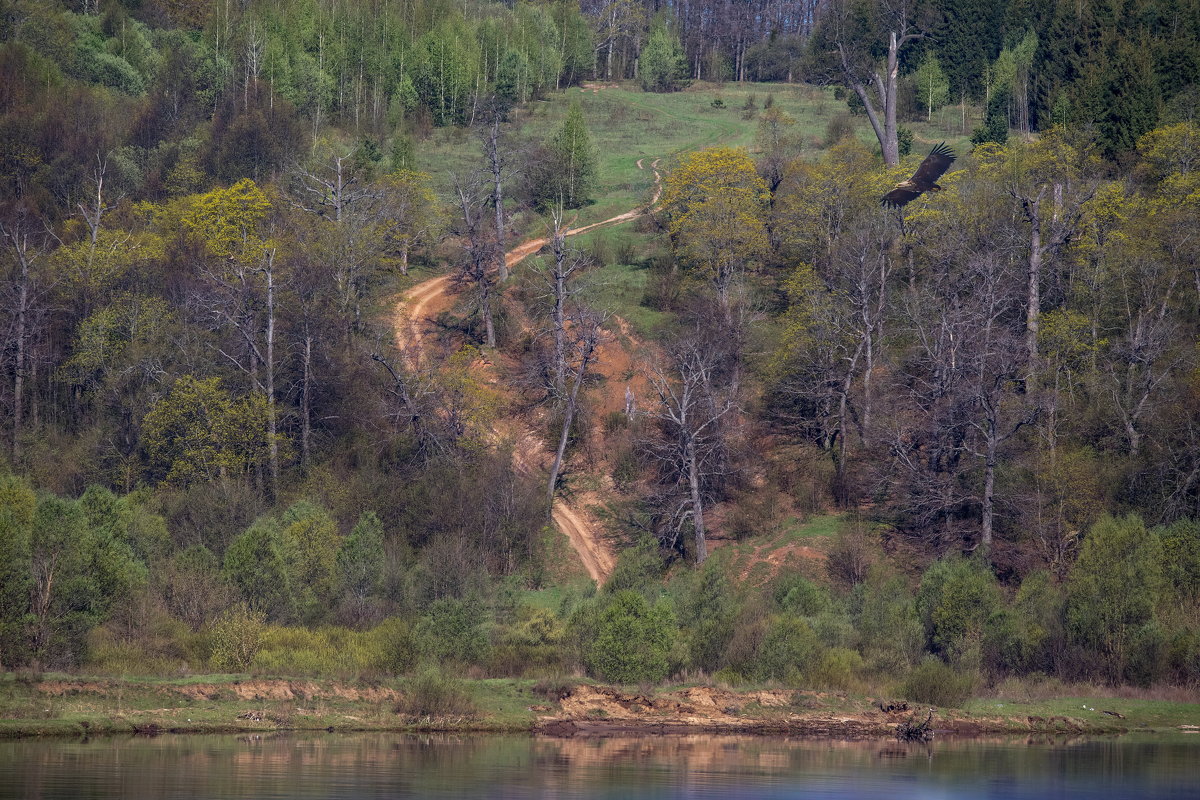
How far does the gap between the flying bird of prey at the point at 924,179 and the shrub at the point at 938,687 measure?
36.5m

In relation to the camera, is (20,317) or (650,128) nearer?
(20,317)

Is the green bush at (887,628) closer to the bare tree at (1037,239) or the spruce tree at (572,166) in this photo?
the bare tree at (1037,239)

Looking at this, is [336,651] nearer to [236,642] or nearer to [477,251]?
[236,642]

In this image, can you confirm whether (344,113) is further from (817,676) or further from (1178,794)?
(1178,794)

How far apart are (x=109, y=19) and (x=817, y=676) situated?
362 ft

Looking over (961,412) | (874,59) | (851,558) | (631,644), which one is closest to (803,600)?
(851,558)

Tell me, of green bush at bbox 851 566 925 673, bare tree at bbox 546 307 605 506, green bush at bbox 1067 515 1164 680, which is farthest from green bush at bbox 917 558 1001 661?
bare tree at bbox 546 307 605 506

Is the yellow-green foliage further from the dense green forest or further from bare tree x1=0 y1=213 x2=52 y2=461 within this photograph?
bare tree x1=0 y1=213 x2=52 y2=461

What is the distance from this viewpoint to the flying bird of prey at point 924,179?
72062 millimetres

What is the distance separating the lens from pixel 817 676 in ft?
131

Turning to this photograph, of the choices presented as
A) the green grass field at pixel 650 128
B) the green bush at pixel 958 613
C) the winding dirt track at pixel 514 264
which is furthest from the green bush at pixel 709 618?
the green grass field at pixel 650 128

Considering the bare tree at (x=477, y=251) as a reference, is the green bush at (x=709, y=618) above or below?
below

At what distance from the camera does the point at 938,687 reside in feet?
128

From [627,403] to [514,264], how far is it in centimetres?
1759
